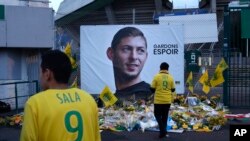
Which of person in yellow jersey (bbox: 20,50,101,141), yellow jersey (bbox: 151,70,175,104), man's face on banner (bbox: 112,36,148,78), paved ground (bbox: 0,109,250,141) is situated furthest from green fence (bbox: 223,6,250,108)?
person in yellow jersey (bbox: 20,50,101,141)

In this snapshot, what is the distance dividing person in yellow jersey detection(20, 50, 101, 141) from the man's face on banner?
11.9 m

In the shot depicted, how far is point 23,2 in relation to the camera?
15.4 m

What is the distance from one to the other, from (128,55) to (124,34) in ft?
2.28

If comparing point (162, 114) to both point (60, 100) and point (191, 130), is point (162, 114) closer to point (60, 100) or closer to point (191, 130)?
point (191, 130)

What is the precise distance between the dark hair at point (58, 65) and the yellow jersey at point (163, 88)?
7.02 m

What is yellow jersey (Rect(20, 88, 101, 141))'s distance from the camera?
349cm

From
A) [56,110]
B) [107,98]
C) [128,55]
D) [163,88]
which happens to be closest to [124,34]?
[128,55]

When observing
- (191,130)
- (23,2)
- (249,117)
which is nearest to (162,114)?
(191,130)

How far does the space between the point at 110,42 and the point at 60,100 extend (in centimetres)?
1228

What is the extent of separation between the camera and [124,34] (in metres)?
15.7

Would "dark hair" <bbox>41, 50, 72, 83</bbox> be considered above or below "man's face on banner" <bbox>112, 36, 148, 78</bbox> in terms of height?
below

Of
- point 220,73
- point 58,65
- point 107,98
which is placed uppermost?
point 58,65

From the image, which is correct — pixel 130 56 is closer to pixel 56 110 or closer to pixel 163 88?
pixel 163 88

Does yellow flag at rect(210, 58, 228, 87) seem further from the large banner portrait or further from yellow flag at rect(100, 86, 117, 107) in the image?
yellow flag at rect(100, 86, 117, 107)
